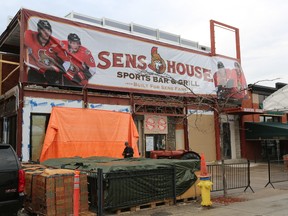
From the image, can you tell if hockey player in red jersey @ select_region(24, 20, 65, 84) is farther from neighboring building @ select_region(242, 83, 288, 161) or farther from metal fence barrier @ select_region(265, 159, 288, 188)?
neighboring building @ select_region(242, 83, 288, 161)

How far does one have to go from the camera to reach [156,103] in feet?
65.2

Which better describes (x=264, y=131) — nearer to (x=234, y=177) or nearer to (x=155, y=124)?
(x=155, y=124)

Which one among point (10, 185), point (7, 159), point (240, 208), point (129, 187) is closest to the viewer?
point (10, 185)

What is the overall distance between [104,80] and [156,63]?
4.11 m

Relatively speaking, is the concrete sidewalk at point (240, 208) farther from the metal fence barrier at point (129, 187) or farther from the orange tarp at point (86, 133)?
the orange tarp at point (86, 133)

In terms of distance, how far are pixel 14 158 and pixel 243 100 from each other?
22612 mm

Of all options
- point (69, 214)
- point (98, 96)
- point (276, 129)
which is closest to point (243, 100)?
point (276, 129)

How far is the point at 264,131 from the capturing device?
2539 centimetres

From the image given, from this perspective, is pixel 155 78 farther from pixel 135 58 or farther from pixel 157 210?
pixel 157 210

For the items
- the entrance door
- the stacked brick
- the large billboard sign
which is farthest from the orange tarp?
the stacked brick

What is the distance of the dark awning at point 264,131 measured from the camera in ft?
80.4

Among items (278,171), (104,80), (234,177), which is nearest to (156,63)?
(104,80)

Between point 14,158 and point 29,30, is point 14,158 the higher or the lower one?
the lower one

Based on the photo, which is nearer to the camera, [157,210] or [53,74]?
[157,210]
